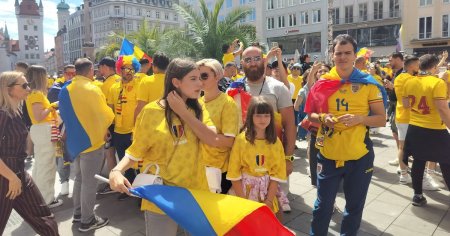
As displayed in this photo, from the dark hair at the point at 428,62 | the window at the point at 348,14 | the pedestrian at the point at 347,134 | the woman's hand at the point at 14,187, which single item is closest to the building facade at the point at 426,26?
the window at the point at 348,14

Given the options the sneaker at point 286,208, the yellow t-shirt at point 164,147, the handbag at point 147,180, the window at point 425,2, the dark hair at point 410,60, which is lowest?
the sneaker at point 286,208

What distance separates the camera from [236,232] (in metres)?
2.26

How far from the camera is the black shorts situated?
14.9ft

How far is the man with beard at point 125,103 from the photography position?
546 cm

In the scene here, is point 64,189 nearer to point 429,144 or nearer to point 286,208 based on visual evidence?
point 286,208

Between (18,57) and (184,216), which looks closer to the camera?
(184,216)

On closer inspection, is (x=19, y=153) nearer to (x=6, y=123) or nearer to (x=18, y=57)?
(x=6, y=123)

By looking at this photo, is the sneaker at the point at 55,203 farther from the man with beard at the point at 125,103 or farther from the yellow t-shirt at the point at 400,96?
the yellow t-shirt at the point at 400,96

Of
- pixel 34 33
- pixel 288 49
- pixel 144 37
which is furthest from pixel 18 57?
pixel 144 37

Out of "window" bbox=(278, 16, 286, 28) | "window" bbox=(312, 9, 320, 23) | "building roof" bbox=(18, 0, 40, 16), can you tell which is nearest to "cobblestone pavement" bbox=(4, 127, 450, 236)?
"window" bbox=(312, 9, 320, 23)

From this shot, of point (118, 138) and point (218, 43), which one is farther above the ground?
point (218, 43)

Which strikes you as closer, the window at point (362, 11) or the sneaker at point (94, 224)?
the sneaker at point (94, 224)

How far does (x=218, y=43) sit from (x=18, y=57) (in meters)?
117

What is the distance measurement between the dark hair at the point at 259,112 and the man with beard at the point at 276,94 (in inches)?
11.5
